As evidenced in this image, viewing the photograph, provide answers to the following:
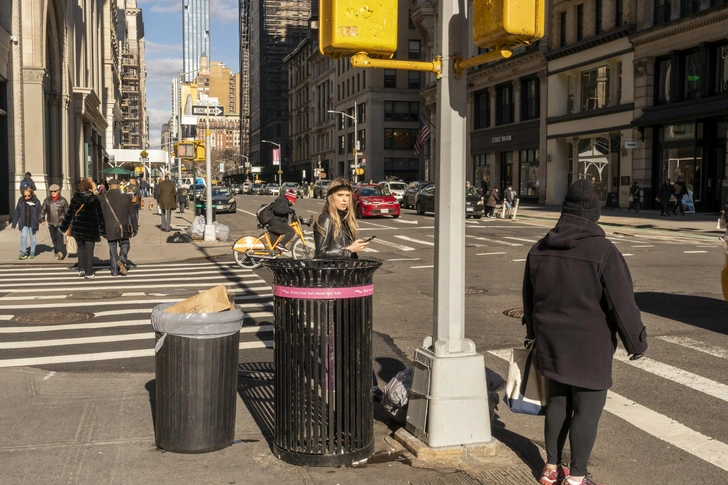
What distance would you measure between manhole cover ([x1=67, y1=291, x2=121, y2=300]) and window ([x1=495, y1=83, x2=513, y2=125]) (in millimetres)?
43437

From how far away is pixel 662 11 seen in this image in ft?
121

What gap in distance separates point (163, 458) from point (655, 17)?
38.1m

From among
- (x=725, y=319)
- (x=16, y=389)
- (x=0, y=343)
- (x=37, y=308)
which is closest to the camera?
(x=16, y=389)

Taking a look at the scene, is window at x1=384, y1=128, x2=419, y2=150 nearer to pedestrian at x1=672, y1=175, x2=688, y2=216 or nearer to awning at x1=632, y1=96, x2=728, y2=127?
awning at x1=632, y1=96, x2=728, y2=127

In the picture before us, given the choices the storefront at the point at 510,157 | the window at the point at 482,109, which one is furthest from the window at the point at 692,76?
the window at the point at 482,109

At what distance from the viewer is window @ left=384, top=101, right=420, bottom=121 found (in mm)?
86125

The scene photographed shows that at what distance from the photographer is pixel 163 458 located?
508 centimetres

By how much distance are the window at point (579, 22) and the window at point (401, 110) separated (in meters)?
42.2

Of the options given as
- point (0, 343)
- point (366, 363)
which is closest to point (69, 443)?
point (366, 363)

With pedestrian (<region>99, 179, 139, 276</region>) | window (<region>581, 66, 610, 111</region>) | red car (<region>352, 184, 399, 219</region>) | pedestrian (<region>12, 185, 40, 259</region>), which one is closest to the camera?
pedestrian (<region>99, 179, 139, 276</region>)

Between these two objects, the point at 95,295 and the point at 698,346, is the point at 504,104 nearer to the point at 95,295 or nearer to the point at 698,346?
the point at 95,295

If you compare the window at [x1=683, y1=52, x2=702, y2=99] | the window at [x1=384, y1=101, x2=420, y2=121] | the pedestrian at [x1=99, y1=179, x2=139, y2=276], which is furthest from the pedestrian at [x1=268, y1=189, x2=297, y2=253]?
the window at [x1=384, y1=101, x2=420, y2=121]

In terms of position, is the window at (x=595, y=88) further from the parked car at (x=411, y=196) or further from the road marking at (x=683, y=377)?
the road marking at (x=683, y=377)

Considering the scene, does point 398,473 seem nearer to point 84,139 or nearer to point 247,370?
point 247,370
